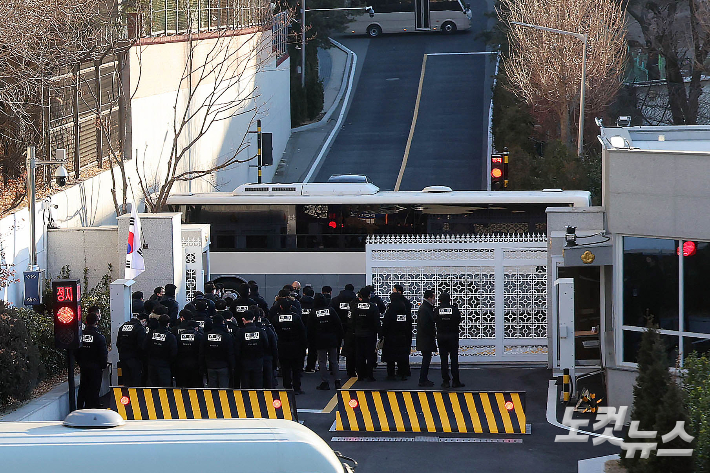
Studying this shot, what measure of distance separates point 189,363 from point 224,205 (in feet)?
37.6

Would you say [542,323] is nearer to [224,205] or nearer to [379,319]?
[379,319]

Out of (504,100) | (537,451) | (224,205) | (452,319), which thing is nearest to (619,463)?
(537,451)

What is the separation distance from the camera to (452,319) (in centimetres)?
1686

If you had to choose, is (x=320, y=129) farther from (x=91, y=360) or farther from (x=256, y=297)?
(x=91, y=360)

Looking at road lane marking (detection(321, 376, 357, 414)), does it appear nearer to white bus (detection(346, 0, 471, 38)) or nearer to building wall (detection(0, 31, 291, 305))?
building wall (detection(0, 31, 291, 305))

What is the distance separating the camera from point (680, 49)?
5334 cm

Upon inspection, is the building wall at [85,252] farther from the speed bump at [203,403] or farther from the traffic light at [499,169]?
the traffic light at [499,169]

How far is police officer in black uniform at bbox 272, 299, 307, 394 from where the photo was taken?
655 inches

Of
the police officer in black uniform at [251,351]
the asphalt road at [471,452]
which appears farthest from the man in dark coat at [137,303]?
the asphalt road at [471,452]

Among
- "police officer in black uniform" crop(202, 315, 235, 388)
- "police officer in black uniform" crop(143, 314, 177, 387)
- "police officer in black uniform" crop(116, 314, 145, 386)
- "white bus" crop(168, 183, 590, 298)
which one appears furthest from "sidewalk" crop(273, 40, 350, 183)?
"police officer in black uniform" crop(202, 315, 235, 388)

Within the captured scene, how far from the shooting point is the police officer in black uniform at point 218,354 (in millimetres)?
15094

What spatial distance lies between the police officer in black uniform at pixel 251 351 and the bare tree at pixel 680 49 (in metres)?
31.1

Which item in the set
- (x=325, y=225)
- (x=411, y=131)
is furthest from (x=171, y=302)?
(x=411, y=131)

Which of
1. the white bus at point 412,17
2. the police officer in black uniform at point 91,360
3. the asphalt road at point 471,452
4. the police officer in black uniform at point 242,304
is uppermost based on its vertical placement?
the white bus at point 412,17
